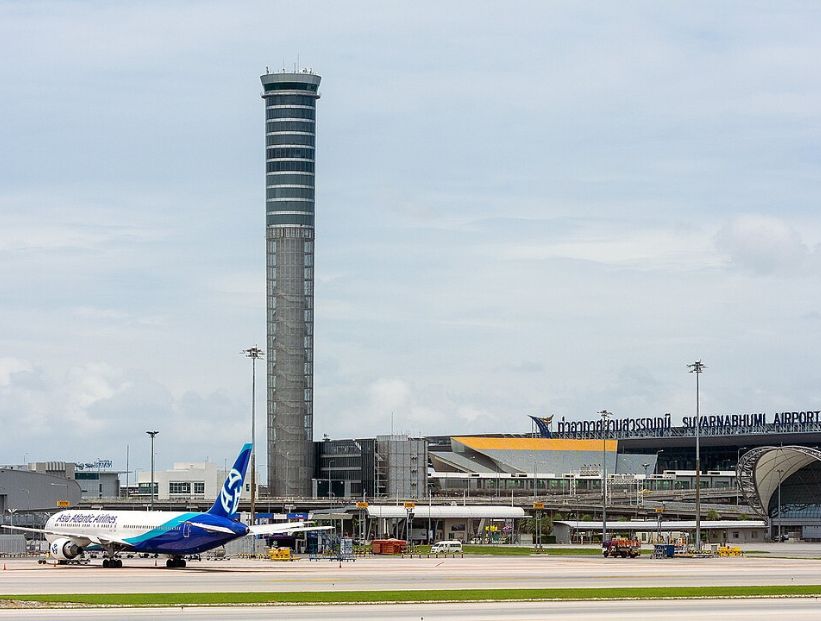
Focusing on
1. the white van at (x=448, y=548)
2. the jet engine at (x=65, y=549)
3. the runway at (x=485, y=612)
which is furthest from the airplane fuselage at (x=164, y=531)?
the white van at (x=448, y=548)

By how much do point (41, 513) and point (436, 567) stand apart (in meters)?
78.3

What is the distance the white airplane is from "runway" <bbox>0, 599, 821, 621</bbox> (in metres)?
37.2

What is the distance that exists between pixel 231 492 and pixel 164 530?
18.3 ft

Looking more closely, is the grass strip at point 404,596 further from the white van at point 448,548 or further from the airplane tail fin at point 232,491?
the white van at point 448,548

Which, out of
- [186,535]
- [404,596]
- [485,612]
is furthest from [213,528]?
[485,612]

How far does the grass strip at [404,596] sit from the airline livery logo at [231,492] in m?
30.2

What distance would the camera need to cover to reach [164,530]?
99062 mm

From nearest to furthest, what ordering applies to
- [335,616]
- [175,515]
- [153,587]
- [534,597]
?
[335,616], [534,597], [153,587], [175,515]

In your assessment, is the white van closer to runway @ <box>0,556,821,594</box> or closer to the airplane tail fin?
runway @ <box>0,556,821,594</box>

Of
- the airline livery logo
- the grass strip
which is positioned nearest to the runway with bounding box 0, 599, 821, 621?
the grass strip

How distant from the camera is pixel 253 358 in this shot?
15050 centimetres

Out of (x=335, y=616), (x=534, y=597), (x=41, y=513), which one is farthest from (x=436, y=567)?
(x=41, y=513)

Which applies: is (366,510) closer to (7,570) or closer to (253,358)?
(253,358)

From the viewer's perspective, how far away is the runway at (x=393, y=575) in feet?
255
